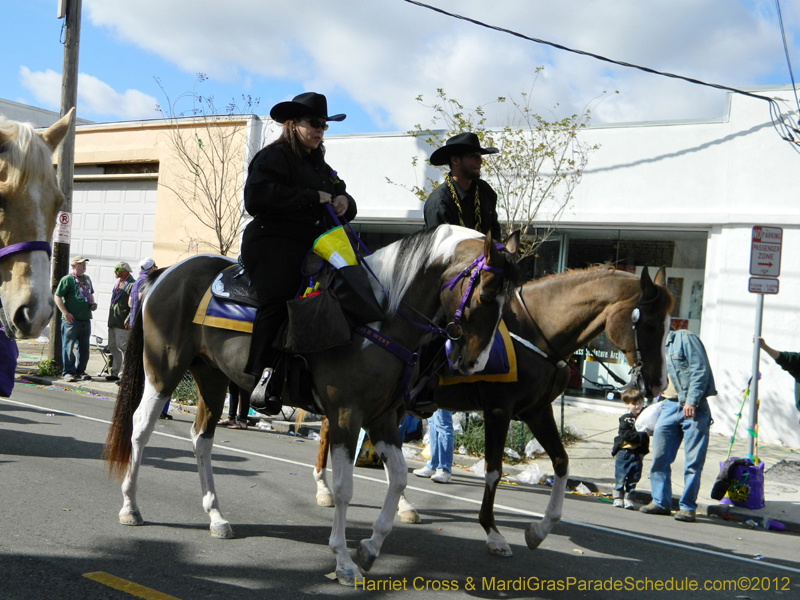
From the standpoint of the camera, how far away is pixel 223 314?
16.0ft

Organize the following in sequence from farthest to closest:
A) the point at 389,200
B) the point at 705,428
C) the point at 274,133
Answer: the point at 274,133 < the point at 389,200 < the point at 705,428

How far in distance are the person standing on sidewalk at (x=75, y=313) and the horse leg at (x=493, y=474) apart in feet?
31.3

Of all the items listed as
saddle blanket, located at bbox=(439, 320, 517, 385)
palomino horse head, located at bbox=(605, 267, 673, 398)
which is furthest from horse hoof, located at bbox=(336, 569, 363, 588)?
palomino horse head, located at bbox=(605, 267, 673, 398)

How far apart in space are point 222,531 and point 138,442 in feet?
2.91

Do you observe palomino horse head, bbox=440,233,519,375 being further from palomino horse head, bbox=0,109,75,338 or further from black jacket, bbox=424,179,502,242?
palomino horse head, bbox=0,109,75,338

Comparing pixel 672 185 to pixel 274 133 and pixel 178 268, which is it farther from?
pixel 178 268

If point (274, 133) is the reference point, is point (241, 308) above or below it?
below

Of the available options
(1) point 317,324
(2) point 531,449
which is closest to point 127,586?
(1) point 317,324

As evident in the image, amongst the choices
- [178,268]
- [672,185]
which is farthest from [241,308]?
[672,185]

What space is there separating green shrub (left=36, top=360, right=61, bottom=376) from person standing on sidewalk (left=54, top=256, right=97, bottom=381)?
0.36 meters

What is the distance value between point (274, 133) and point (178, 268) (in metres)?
11.9

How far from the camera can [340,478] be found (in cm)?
423

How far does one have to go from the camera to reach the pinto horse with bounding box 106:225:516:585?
4.12 meters

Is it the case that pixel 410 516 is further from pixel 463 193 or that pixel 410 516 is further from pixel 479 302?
pixel 463 193
